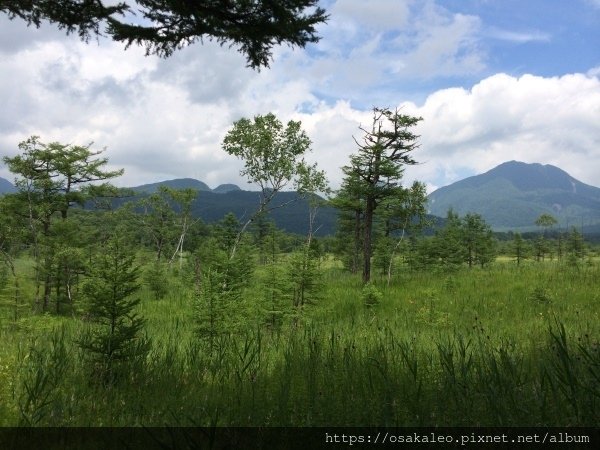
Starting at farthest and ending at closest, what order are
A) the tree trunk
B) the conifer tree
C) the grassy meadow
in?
the tree trunk < the conifer tree < the grassy meadow

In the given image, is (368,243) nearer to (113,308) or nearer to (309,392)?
(113,308)

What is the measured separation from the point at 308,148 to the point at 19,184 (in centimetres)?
1638

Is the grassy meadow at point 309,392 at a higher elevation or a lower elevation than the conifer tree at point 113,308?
lower

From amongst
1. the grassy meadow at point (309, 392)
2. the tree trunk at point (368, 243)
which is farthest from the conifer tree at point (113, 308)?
the tree trunk at point (368, 243)

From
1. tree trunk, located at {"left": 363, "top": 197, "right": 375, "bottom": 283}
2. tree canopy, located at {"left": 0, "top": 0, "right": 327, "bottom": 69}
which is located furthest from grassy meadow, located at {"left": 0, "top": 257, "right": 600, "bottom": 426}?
tree trunk, located at {"left": 363, "top": 197, "right": 375, "bottom": 283}

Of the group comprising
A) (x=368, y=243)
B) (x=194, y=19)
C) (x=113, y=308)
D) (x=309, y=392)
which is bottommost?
(x=309, y=392)

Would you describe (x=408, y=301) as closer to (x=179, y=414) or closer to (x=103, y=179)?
(x=179, y=414)

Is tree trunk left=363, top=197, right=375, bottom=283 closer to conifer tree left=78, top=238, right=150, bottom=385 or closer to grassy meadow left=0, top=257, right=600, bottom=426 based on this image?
grassy meadow left=0, top=257, right=600, bottom=426

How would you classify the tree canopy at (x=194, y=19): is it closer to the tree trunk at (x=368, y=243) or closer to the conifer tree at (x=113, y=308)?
the conifer tree at (x=113, y=308)

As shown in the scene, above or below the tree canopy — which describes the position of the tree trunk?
below

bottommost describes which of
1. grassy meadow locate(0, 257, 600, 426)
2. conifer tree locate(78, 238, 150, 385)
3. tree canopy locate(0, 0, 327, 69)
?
grassy meadow locate(0, 257, 600, 426)

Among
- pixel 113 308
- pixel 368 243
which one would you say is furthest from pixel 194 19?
pixel 368 243

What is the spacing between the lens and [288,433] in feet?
8.53

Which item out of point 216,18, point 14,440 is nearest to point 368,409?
point 14,440
